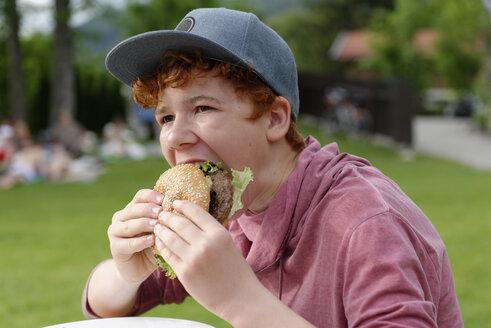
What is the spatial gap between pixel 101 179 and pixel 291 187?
1324cm

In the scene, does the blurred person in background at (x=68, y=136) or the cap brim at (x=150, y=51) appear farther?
the blurred person in background at (x=68, y=136)

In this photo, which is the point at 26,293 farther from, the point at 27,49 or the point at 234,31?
the point at 27,49

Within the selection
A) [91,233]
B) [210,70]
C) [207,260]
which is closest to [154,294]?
[207,260]

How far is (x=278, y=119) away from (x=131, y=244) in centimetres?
70

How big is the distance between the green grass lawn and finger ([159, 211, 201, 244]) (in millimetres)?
3711

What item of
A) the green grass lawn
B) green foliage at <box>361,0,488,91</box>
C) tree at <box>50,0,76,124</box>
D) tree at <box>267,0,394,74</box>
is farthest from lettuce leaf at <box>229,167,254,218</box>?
tree at <box>267,0,394,74</box>

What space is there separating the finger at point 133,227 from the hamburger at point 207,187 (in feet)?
0.43

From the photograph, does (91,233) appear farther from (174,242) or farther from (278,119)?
(174,242)

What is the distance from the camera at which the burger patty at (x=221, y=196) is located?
214 centimetres

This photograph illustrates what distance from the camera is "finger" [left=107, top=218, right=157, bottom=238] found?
6.47ft

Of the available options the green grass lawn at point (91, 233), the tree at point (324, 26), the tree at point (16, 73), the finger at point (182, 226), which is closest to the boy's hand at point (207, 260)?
the finger at point (182, 226)

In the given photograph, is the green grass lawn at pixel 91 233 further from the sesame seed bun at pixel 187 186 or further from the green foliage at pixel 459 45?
the green foliage at pixel 459 45

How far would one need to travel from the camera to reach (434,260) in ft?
6.31

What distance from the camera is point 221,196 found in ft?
7.13
